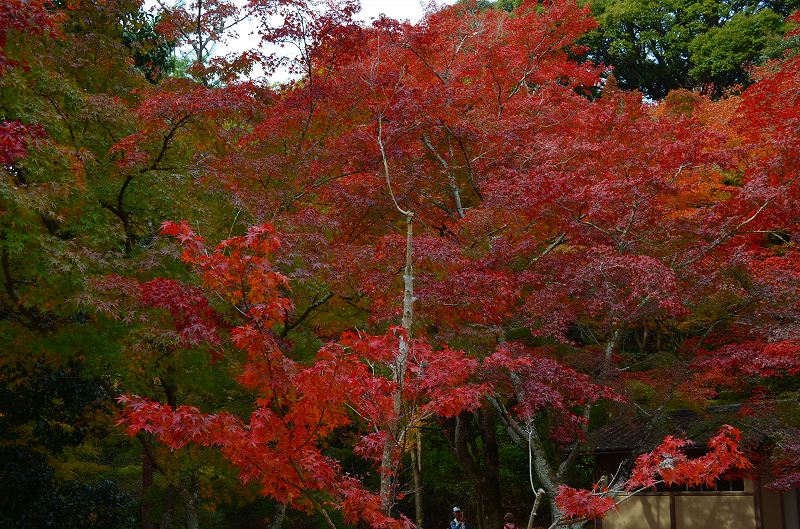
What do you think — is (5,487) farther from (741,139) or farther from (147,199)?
(741,139)

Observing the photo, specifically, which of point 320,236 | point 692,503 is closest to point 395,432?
point 320,236

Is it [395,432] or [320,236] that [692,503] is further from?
[395,432]

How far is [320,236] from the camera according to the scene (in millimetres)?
10531

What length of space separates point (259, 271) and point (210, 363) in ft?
14.9

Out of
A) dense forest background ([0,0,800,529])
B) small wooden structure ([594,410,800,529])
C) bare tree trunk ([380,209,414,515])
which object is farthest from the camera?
small wooden structure ([594,410,800,529])

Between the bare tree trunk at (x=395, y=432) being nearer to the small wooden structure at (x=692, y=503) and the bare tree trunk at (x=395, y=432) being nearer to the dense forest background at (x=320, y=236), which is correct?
the dense forest background at (x=320, y=236)

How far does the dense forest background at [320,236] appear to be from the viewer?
901 centimetres

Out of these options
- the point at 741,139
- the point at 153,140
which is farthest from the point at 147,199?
the point at 741,139

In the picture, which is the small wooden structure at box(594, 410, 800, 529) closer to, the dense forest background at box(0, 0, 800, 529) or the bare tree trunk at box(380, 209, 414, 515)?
the dense forest background at box(0, 0, 800, 529)

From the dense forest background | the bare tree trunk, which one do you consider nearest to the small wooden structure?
the dense forest background

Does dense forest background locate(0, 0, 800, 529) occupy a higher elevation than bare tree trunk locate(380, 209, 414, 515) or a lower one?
higher

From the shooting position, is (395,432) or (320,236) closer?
(395,432)

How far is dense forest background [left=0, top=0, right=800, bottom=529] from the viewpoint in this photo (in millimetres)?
9008

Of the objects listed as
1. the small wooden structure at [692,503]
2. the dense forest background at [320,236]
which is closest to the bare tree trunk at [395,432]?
the dense forest background at [320,236]
